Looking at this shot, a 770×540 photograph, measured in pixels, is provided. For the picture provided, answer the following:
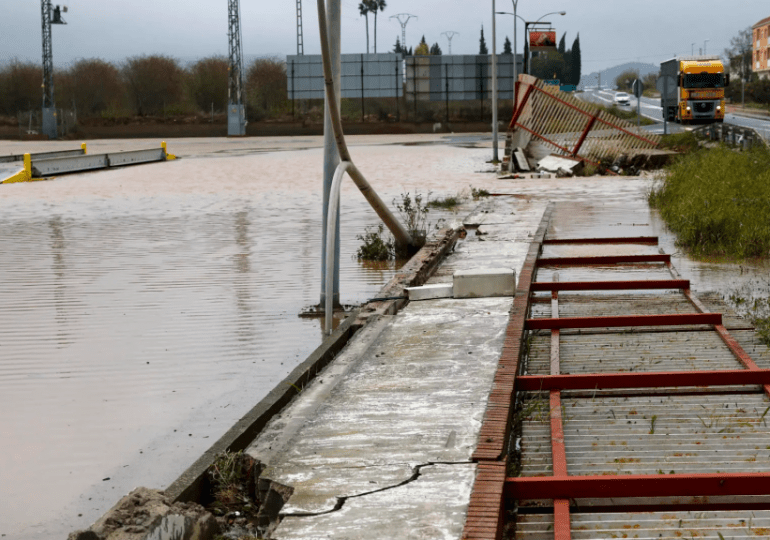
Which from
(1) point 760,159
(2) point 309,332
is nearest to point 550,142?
(1) point 760,159

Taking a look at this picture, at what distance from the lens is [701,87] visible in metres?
44.5

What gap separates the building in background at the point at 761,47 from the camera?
10488 cm

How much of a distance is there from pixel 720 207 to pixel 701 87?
33.8 m

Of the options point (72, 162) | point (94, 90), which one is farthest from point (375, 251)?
point (94, 90)

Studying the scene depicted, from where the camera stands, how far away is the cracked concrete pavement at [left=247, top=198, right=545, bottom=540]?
3957 mm

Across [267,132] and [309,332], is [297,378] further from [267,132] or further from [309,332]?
[267,132]

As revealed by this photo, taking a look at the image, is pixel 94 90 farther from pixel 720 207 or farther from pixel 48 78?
pixel 720 207

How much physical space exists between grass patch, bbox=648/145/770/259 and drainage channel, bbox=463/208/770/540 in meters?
2.97

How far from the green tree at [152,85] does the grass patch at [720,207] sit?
67431 millimetres

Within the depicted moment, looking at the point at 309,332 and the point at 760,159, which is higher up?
the point at 760,159

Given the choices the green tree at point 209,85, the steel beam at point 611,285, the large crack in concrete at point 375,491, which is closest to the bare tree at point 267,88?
the green tree at point 209,85

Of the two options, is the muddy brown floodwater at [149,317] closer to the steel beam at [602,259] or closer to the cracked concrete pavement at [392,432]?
the steel beam at [602,259]

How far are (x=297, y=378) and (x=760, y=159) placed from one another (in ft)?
47.1

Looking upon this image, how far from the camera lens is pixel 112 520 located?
366 cm
